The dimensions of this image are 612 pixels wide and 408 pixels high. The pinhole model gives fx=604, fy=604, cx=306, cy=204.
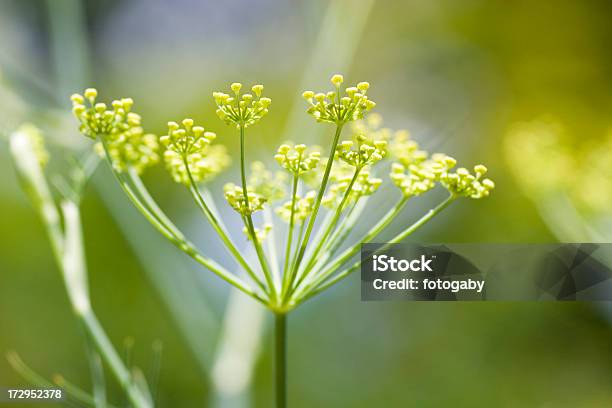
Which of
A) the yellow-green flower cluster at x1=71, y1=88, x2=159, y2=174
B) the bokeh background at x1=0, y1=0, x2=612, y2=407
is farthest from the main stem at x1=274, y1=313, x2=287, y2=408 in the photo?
the bokeh background at x1=0, y1=0, x2=612, y2=407

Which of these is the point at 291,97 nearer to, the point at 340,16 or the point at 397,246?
the point at 340,16

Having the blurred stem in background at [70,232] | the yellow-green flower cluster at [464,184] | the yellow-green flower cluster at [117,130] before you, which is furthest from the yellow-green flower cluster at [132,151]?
the yellow-green flower cluster at [464,184]

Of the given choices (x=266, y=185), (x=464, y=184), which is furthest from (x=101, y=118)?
(x=464, y=184)

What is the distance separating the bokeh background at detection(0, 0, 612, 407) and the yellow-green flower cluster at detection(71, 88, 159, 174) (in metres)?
1.69

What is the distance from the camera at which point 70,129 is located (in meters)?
2.07

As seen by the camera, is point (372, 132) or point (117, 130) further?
point (372, 132)

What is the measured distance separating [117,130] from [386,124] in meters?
2.72

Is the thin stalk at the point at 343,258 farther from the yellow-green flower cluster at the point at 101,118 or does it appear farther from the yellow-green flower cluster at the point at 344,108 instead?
the yellow-green flower cluster at the point at 101,118

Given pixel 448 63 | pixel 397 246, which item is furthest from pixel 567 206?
pixel 448 63

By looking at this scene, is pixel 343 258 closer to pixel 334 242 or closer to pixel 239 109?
pixel 334 242

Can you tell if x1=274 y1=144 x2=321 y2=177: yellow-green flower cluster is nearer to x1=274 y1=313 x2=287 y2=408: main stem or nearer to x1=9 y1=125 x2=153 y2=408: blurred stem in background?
x1=274 y1=313 x2=287 y2=408: main stem

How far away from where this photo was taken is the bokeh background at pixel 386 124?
340 centimetres

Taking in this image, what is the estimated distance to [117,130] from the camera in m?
1.05

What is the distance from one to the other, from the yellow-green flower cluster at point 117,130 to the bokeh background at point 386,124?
169 centimetres
